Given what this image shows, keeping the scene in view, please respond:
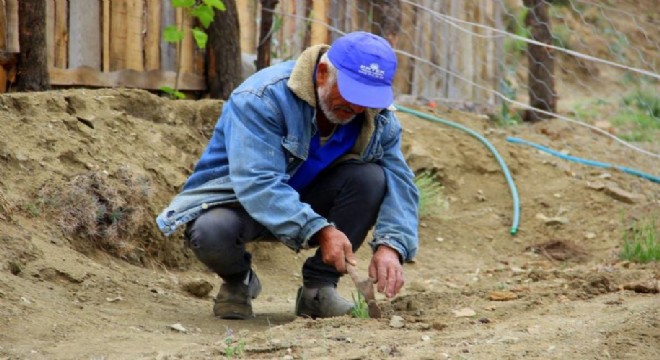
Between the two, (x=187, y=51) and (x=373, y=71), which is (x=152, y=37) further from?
(x=373, y=71)

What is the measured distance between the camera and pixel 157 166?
6.08 metres

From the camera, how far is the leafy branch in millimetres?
6898

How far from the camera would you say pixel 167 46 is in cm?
737

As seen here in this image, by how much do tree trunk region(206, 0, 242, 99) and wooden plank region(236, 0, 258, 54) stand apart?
60cm

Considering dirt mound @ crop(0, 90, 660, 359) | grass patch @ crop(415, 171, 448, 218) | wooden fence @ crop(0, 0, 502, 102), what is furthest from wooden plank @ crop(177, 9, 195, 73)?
grass patch @ crop(415, 171, 448, 218)

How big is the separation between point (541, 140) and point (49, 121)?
4.49 m

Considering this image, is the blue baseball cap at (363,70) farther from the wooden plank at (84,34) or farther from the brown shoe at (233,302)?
the wooden plank at (84,34)

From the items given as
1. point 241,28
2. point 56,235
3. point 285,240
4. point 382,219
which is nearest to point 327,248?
point 285,240

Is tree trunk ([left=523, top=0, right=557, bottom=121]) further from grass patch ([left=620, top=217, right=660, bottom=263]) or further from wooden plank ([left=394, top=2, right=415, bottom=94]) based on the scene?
grass patch ([left=620, top=217, right=660, bottom=263])

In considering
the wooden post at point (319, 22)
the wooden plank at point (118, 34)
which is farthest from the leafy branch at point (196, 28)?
the wooden post at point (319, 22)

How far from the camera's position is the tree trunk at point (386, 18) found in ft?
29.2

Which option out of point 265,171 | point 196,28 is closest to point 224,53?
point 196,28

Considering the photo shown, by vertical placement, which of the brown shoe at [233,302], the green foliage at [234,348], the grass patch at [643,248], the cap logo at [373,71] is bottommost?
the grass patch at [643,248]

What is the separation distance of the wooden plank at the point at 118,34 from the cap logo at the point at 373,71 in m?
3.25
